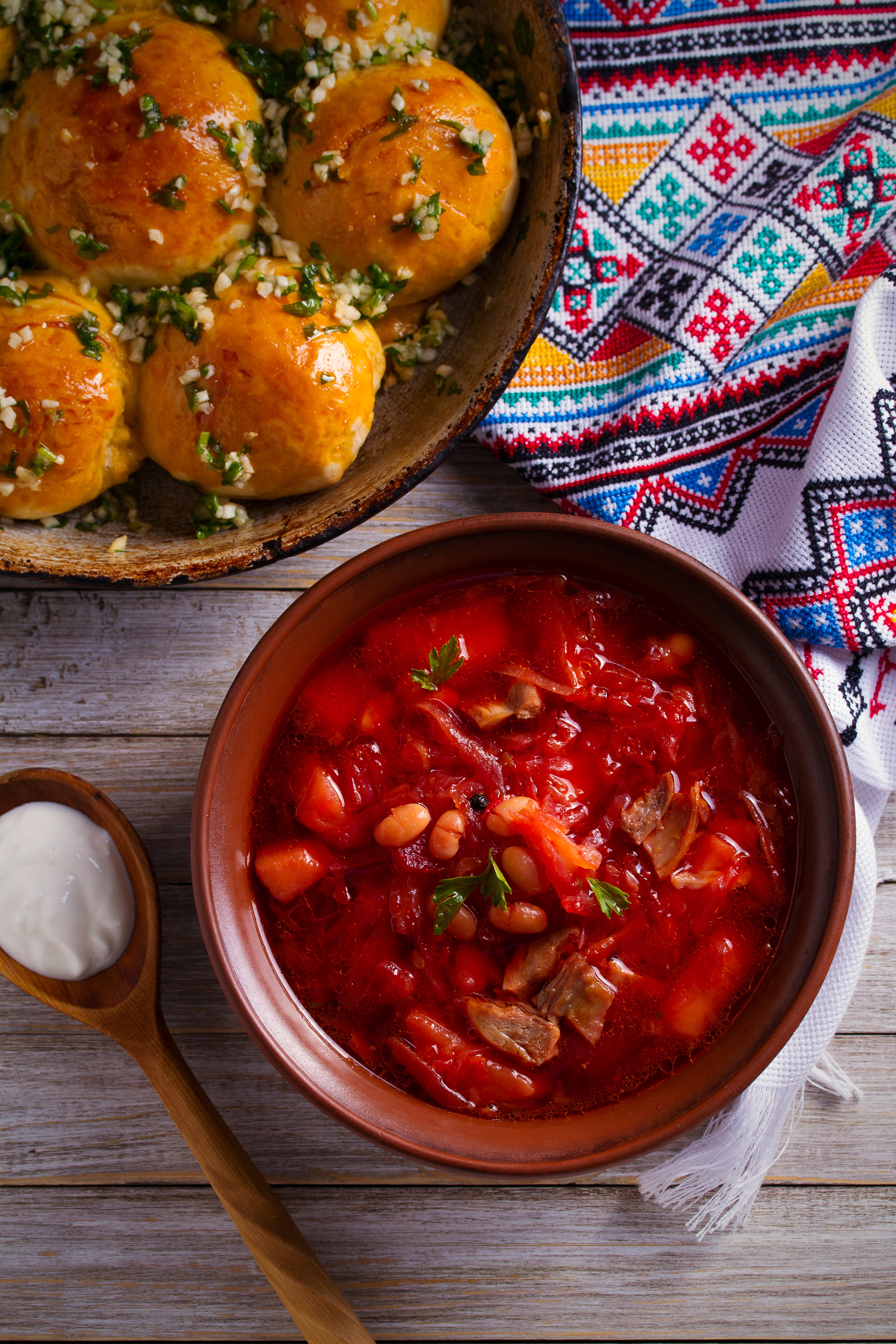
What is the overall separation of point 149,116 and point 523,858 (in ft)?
5.68

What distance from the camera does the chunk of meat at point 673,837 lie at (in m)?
1.96

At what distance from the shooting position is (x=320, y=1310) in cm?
219

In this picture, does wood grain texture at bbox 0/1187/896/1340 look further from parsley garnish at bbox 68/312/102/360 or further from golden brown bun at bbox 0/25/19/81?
golden brown bun at bbox 0/25/19/81

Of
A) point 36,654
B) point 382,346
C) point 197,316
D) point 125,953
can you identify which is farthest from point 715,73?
point 125,953

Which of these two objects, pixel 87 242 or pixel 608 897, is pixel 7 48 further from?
pixel 608 897

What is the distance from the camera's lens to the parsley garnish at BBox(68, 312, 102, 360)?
2.08 metres

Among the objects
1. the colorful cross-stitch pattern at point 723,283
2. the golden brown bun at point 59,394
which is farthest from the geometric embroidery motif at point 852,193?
the golden brown bun at point 59,394

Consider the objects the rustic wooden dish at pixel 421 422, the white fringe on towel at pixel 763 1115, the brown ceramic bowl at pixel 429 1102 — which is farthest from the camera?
the white fringe on towel at pixel 763 1115

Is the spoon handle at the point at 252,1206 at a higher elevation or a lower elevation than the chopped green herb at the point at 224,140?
lower

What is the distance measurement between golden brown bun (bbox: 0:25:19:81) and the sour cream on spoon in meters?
1.67

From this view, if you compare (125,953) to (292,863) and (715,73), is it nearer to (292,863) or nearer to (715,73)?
(292,863)

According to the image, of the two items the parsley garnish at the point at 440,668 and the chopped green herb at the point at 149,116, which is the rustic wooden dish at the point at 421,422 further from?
the chopped green herb at the point at 149,116

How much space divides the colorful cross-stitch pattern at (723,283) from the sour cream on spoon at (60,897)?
1.40 meters

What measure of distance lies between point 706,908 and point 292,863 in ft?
2.86
